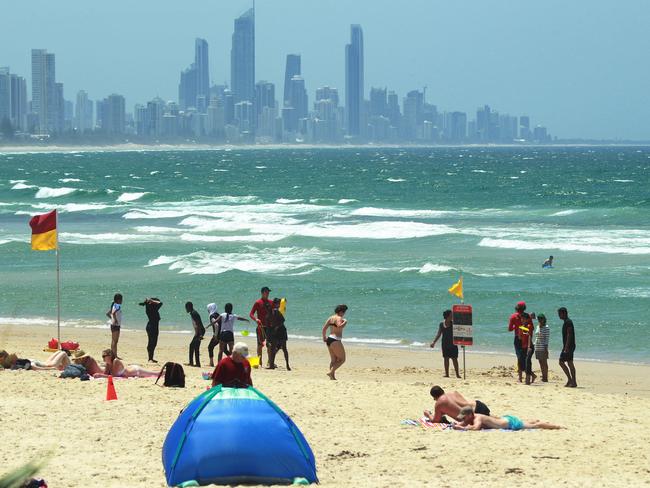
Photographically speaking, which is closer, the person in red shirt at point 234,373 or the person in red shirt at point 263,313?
the person in red shirt at point 234,373

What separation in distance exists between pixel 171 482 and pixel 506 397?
566cm

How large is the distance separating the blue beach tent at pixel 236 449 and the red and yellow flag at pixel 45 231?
8875mm

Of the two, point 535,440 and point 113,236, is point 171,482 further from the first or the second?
point 113,236

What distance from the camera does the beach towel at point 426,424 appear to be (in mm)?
12047

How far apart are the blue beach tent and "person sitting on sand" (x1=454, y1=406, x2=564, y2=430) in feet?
8.28

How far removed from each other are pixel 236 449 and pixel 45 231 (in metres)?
9.36

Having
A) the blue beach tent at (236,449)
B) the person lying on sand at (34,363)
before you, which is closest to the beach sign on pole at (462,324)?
the person lying on sand at (34,363)

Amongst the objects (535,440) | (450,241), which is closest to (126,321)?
(535,440)

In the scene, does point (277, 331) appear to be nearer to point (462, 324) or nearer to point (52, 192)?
point (462, 324)

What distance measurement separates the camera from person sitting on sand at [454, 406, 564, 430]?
1197cm

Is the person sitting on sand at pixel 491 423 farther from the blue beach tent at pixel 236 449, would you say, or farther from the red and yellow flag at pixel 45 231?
the red and yellow flag at pixel 45 231

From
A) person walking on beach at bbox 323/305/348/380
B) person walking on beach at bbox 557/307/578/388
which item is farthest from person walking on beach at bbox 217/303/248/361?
person walking on beach at bbox 557/307/578/388

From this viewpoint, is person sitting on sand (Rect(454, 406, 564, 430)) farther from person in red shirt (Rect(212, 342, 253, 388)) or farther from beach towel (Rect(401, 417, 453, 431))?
person in red shirt (Rect(212, 342, 253, 388))

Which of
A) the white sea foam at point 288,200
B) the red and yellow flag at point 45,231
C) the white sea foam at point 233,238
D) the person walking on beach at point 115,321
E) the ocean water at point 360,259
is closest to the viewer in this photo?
the person walking on beach at point 115,321
